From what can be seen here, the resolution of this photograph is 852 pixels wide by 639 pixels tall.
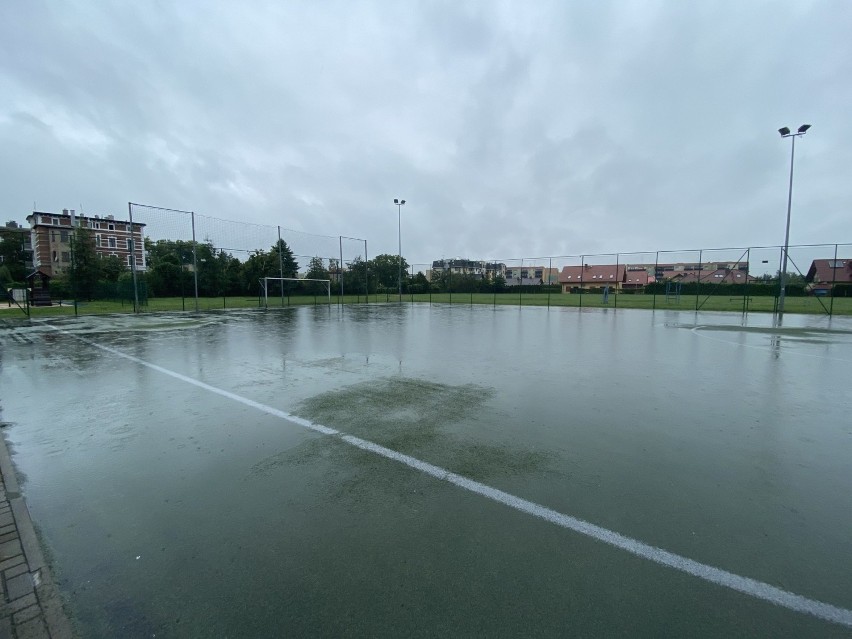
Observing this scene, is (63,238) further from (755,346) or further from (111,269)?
(755,346)

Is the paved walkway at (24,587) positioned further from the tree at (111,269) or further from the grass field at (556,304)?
the tree at (111,269)

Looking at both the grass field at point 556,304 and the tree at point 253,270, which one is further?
the tree at point 253,270

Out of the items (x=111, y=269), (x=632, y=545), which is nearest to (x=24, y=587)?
(x=632, y=545)

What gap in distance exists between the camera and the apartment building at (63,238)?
68750 millimetres

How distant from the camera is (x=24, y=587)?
2254mm

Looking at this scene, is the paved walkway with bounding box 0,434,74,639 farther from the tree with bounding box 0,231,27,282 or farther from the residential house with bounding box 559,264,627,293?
the tree with bounding box 0,231,27,282

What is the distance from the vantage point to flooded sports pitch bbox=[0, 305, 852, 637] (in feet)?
6.92

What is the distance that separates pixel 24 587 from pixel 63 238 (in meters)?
91.6

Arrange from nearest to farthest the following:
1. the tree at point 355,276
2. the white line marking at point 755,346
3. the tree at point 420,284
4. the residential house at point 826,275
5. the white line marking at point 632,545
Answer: the white line marking at point 632,545, the white line marking at point 755,346, the residential house at point 826,275, the tree at point 355,276, the tree at point 420,284

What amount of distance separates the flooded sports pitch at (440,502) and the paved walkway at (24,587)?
7 centimetres

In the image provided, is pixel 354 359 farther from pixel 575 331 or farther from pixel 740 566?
pixel 575 331

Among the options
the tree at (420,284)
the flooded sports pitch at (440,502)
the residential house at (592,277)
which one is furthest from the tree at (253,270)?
the residential house at (592,277)

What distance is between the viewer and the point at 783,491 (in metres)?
3.25

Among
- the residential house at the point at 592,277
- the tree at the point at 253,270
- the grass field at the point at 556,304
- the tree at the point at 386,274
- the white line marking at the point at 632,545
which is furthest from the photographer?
the residential house at the point at 592,277
